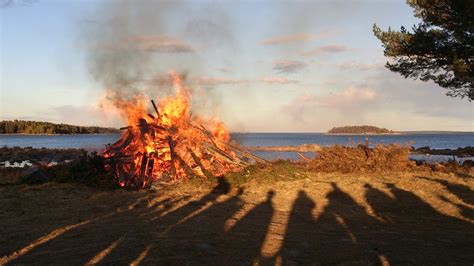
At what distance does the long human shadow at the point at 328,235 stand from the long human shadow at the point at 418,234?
0.35 m

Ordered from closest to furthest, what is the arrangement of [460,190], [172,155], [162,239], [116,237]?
[162,239] < [116,237] < [460,190] < [172,155]

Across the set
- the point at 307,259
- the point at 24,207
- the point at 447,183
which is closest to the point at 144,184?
the point at 24,207

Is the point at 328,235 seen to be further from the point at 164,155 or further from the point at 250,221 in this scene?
the point at 164,155

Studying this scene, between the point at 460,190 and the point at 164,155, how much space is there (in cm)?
920

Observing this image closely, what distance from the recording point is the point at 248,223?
8227mm

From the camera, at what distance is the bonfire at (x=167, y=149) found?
13844mm

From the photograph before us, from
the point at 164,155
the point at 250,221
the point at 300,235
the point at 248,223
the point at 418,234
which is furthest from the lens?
the point at 164,155

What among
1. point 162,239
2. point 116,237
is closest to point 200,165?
point 116,237

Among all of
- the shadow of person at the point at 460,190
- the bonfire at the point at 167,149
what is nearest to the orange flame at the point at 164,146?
the bonfire at the point at 167,149

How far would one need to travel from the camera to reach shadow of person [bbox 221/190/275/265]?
6023mm

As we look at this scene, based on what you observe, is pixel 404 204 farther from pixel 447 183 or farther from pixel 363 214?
pixel 447 183

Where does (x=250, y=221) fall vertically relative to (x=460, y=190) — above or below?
below

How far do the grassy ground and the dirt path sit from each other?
0.07ft

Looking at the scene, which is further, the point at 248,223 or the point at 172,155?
the point at 172,155
